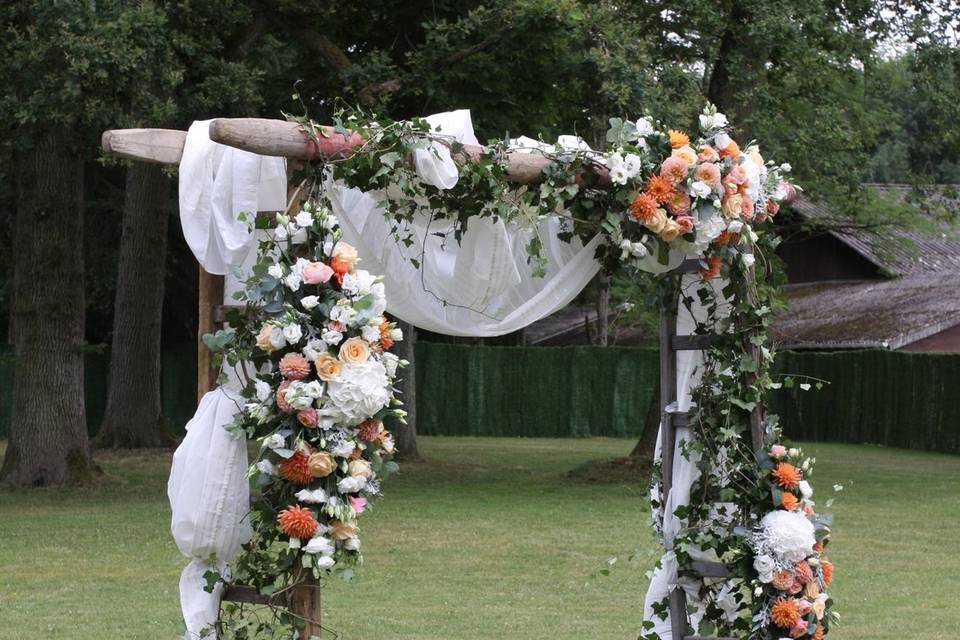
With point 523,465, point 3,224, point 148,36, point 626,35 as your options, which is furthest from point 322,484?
point 3,224

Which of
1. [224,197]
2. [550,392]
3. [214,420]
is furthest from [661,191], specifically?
[550,392]

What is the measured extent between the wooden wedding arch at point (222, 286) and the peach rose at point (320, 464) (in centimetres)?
44

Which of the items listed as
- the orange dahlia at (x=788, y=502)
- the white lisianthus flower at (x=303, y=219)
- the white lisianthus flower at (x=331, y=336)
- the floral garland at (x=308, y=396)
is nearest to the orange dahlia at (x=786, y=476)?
the orange dahlia at (x=788, y=502)

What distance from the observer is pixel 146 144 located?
5.32m

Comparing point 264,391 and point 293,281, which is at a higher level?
point 293,281

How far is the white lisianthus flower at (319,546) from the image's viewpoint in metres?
4.85

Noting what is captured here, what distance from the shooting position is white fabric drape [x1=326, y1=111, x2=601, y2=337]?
576cm

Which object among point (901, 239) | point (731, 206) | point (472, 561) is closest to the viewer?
point (731, 206)

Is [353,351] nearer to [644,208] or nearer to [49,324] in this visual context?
[644,208]

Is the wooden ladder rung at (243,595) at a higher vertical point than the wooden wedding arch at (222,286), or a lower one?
lower

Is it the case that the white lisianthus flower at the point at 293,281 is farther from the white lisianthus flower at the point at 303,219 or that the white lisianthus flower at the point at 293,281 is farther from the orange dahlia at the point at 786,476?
the orange dahlia at the point at 786,476

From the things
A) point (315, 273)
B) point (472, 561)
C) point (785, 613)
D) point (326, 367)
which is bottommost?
point (472, 561)

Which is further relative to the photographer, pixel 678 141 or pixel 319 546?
pixel 678 141

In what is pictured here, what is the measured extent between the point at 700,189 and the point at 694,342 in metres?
0.84
